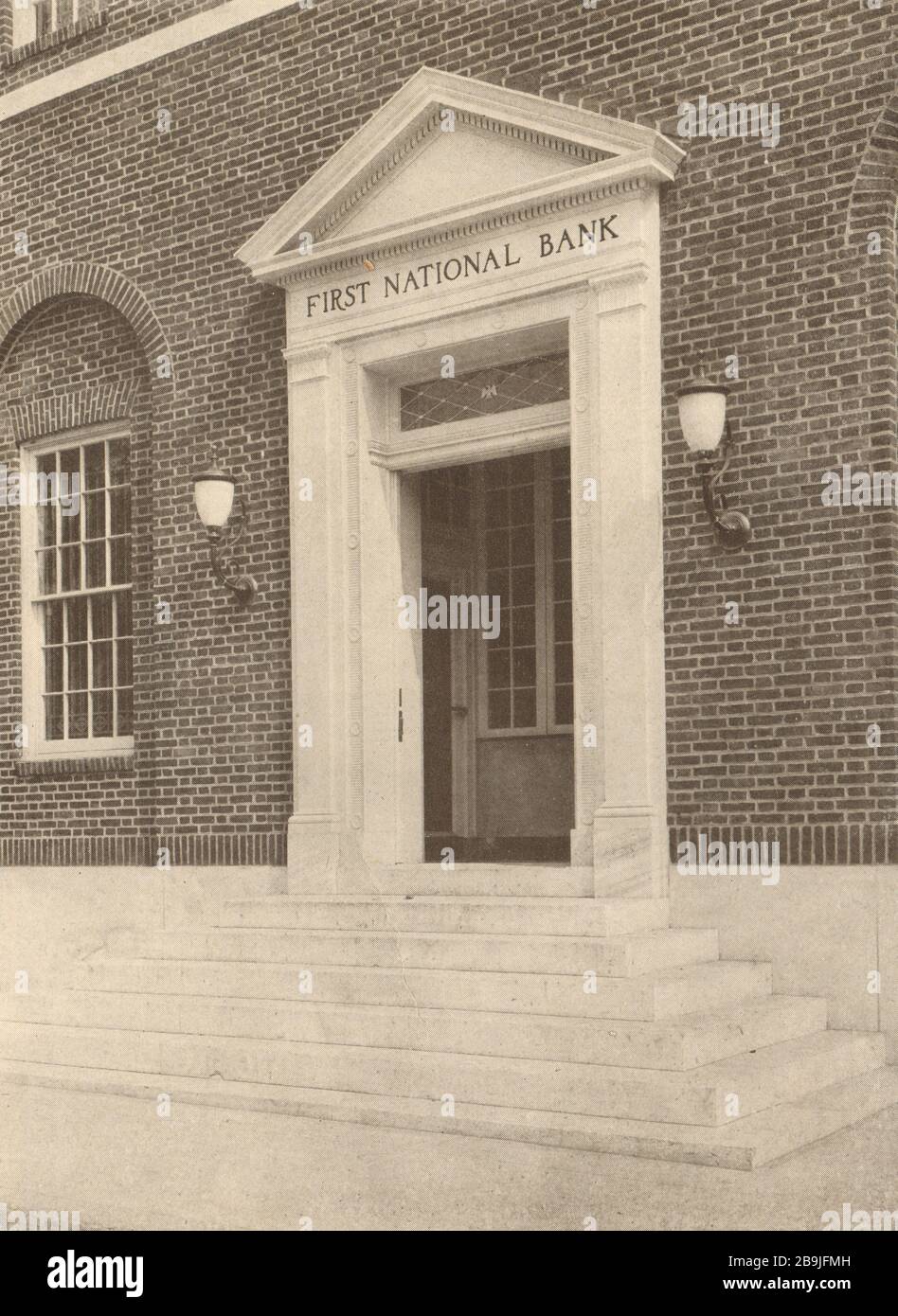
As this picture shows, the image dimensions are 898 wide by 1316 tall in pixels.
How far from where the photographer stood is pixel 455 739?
1180 centimetres

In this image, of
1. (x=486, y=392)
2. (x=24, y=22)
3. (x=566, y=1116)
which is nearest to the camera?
(x=566, y=1116)

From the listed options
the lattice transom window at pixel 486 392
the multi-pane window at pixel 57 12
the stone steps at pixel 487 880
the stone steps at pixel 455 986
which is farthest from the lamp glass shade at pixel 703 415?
the multi-pane window at pixel 57 12

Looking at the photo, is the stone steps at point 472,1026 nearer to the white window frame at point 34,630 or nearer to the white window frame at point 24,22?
the white window frame at point 34,630

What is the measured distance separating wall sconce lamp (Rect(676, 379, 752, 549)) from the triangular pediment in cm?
134

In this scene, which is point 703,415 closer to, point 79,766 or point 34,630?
point 79,766

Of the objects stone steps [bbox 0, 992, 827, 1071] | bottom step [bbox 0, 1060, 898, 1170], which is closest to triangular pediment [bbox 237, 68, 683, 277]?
stone steps [bbox 0, 992, 827, 1071]

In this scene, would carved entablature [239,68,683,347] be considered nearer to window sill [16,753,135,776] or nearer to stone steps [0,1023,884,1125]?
window sill [16,753,135,776]

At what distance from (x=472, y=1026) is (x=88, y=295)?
6.87m

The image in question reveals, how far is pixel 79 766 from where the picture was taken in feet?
37.5

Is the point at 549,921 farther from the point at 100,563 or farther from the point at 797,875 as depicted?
the point at 100,563

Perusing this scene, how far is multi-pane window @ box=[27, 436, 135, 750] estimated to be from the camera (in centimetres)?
1150

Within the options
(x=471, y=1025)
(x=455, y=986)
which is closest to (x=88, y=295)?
(x=455, y=986)

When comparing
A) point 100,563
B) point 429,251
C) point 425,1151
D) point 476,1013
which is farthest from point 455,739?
point 425,1151

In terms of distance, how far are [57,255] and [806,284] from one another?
6.12 meters
